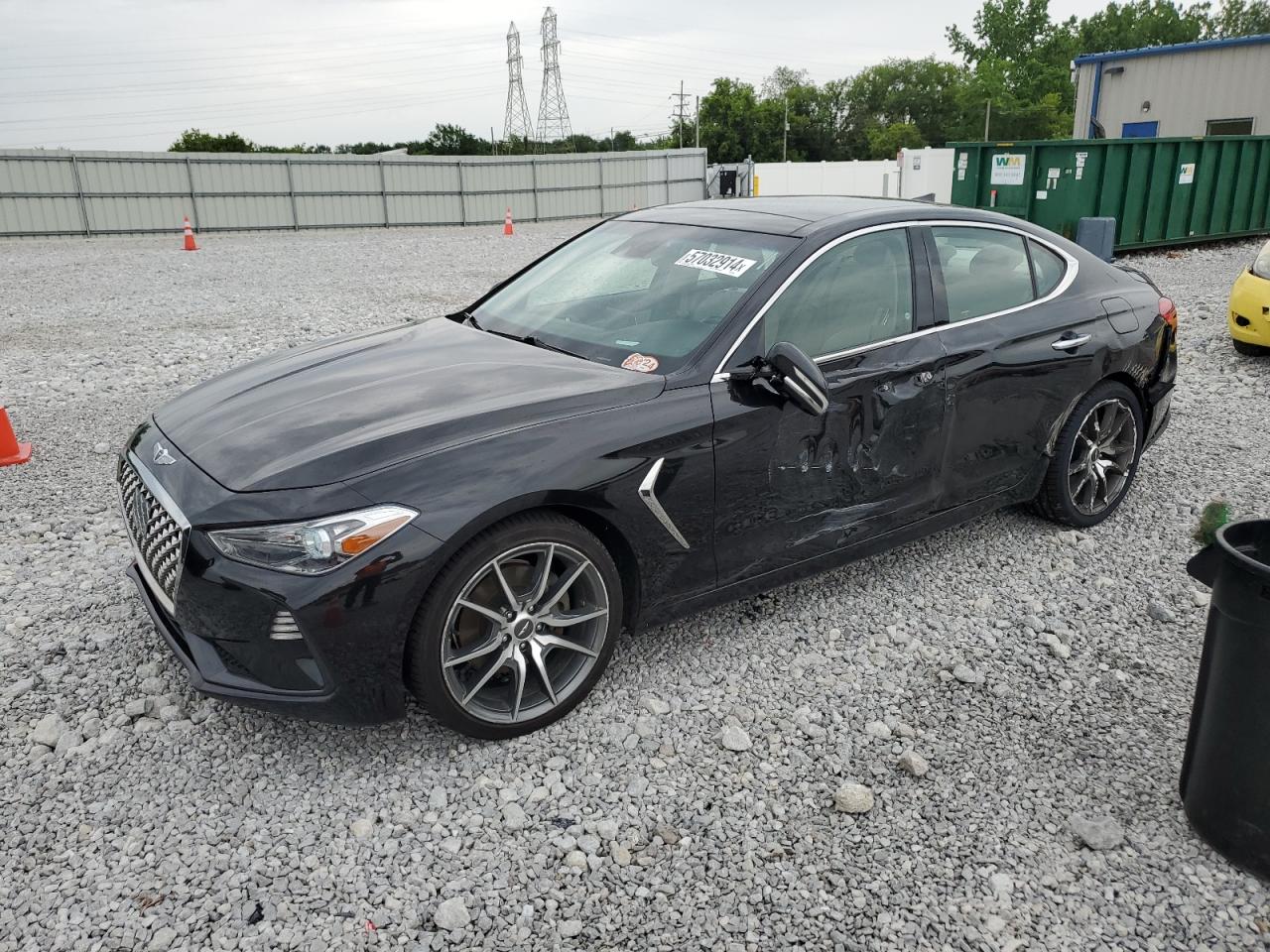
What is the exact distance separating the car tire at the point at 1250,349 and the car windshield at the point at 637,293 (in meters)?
6.55

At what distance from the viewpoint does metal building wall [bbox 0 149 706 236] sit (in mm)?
25031

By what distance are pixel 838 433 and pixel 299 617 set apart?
6.58 feet

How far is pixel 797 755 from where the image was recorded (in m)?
3.14

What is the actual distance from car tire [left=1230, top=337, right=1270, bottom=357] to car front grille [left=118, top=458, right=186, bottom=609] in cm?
855

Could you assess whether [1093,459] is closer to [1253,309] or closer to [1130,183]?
[1253,309]

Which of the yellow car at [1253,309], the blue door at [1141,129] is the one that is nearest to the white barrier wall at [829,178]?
the blue door at [1141,129]

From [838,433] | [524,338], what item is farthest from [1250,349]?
[524,338]

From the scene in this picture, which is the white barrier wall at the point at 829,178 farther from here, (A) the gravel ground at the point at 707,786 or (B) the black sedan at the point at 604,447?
(A) the gravel ground at the point at 707,786

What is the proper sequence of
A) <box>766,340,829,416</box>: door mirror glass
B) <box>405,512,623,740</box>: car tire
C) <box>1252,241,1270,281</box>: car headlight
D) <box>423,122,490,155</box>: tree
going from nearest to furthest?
<box>405,512,623,740</box>: car tire → <box>766,340,829,416</box>: door mirror glass → <box>1252,241,1270,281</box>: car headlight → <box>423,122,490,155</box>: tree

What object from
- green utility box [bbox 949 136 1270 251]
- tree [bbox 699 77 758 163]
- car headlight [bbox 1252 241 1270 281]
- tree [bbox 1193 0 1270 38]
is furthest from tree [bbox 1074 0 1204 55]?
car headlight [bbox 1252 241 1270 281]

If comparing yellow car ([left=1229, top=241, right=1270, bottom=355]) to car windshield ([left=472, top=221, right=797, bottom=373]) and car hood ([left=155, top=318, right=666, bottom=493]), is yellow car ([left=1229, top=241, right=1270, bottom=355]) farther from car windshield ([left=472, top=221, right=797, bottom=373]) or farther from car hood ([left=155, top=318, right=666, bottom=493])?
car hood ([left=155, top=318, right=666, bottom=493])

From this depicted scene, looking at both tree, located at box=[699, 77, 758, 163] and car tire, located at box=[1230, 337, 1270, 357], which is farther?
tree, located at box=[699, 77, 758, 163]

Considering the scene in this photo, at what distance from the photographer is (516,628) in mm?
3055

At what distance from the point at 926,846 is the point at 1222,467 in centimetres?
419
